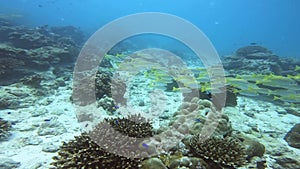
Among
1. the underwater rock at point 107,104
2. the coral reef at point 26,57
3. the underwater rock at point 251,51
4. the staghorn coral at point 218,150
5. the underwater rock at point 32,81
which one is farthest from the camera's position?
the underwater rock at point 251,51

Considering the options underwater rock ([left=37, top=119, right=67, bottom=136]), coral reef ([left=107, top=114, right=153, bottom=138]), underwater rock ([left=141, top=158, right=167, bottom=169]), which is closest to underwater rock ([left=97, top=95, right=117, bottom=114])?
underwater rock ([left=37, top=119, right=67, bottom=136])

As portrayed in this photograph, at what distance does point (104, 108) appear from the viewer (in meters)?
7.29

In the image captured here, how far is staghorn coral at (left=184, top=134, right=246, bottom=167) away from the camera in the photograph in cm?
382

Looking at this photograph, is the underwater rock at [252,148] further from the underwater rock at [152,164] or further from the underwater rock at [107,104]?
the underwater rock at [107,104]

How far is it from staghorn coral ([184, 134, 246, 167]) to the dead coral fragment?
52.2 inches

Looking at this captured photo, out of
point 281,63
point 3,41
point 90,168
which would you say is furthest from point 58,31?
point 90,168

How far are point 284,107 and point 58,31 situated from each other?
1100 inches

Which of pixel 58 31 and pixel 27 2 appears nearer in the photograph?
pixel 58 31

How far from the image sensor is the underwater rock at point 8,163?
12.8 feet

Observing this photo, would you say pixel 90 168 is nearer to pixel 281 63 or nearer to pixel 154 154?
pixel 154 154

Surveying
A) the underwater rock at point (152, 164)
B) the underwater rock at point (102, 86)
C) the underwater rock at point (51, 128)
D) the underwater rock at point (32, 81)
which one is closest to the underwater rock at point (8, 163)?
the underwater rock at point (51, 128)

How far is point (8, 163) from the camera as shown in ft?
13.0

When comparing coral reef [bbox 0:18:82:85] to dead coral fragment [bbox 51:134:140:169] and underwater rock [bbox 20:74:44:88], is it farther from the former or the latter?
dead coral fragment [bbox 51:134:140:169]

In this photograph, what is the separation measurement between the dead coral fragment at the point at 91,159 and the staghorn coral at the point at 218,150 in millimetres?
1327
